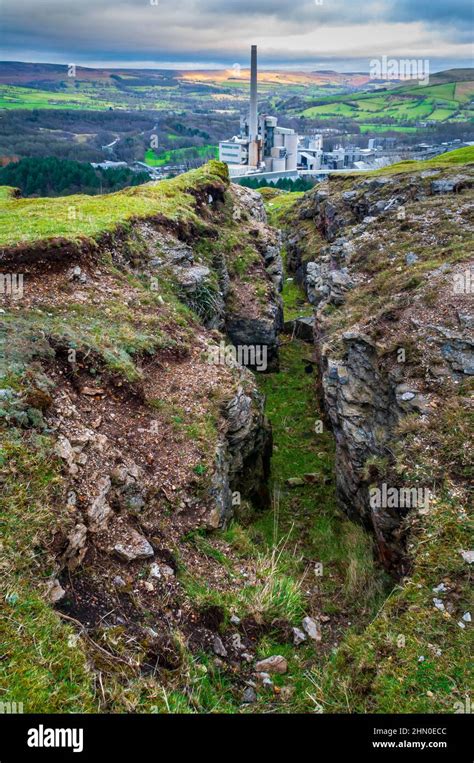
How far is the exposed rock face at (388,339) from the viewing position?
12734 mm

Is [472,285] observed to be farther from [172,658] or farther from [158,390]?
[172,658]

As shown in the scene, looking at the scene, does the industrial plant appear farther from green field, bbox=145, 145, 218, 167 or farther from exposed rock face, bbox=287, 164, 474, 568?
exposed rock face, bbox=287, 164, 474, 568

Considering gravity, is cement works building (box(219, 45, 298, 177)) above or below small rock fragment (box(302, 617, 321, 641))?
above

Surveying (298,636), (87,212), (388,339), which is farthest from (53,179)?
(298,636)

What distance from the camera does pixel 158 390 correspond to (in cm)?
1338

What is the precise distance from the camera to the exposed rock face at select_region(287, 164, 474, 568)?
12734mm

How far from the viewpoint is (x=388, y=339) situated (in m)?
15.1

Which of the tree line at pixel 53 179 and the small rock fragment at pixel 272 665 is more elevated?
the tree line at pixel 53 179

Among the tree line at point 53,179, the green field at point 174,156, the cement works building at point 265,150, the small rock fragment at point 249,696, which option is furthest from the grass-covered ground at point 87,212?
the green field at point 174,156

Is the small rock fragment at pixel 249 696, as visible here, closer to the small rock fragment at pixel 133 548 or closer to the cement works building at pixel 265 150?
the small rock fragment at pixel 133 548

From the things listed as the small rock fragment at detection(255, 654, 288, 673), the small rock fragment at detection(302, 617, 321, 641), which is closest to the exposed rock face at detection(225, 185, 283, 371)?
the small rock fragment at detection(302, 617, 321, 641)

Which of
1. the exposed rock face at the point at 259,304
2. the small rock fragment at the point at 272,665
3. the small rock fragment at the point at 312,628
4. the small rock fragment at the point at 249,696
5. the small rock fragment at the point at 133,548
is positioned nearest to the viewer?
the small rock fragment at the point at 249,696

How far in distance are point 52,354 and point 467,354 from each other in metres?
11.0
